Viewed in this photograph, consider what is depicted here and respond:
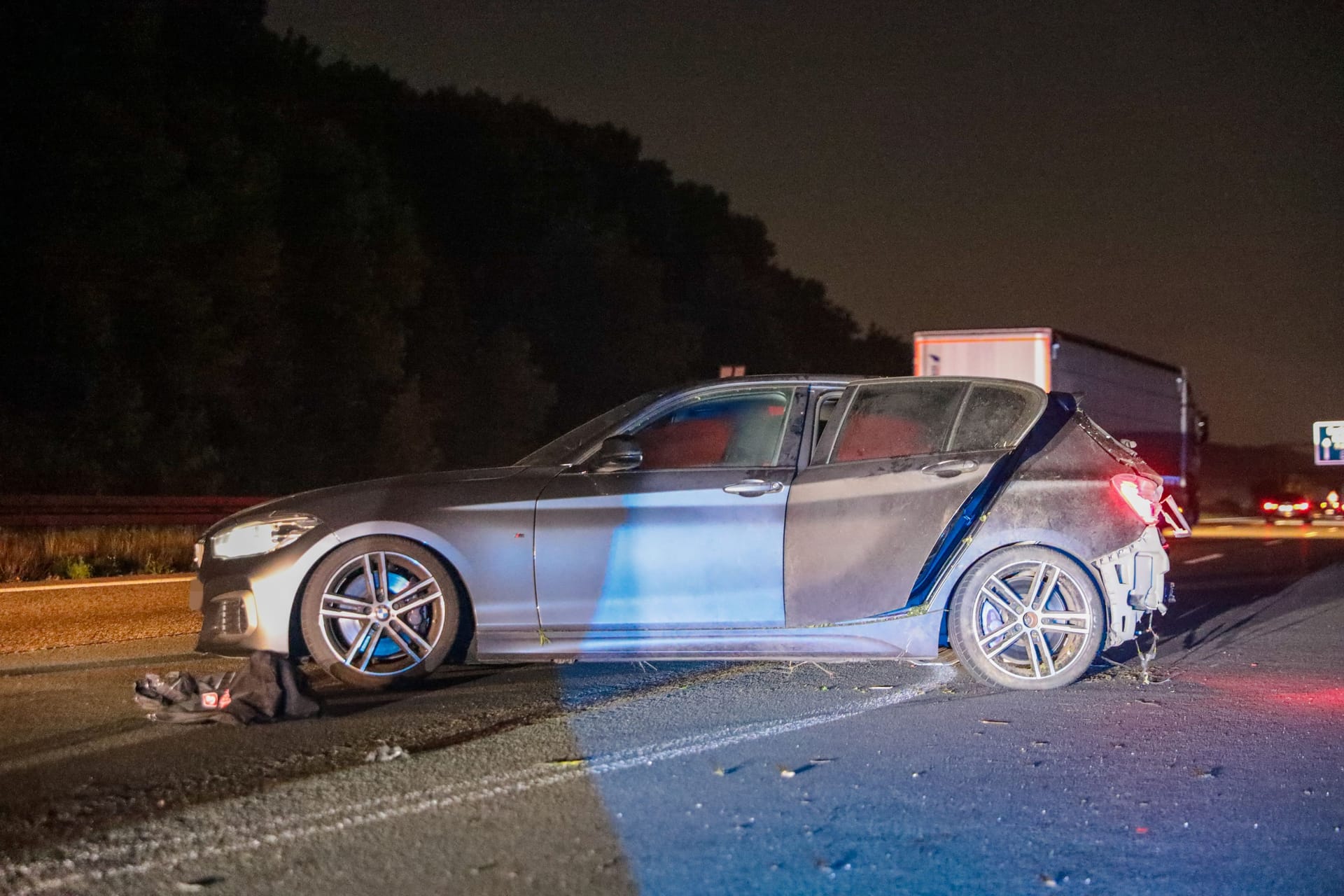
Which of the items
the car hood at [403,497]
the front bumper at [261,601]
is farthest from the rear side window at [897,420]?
the front bumper at [261,601]

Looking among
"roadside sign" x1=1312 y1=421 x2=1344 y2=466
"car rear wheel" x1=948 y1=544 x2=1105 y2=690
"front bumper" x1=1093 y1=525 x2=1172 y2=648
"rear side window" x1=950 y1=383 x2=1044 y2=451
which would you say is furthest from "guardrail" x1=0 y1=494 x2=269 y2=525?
"roadside sign" x1=1312 y1=421 x2=1344 y2=466

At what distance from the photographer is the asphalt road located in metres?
4.04

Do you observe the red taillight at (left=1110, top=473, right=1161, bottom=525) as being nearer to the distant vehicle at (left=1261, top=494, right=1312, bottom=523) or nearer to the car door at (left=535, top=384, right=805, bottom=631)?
the car door at (left=535, top=384, right=805, bottom=631)

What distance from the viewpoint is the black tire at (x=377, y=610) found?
667 centimetres

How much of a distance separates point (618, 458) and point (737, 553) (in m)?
0.75

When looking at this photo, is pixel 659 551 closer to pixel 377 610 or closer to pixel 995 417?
pixel 377 610

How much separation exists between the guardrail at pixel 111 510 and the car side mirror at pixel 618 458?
11330mm

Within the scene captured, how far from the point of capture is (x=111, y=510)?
748 inches

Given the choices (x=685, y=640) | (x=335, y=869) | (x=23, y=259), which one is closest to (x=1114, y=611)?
(x=685, y=640)

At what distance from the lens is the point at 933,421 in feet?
23.7

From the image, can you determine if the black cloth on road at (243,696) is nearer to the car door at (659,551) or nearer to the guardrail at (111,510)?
the car door at (659,551)

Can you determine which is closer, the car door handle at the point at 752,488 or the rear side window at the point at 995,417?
the car door handle at the point at 752,488

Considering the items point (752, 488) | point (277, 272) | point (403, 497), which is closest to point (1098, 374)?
point (752, 488)

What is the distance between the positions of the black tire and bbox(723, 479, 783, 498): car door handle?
4.71 ft
